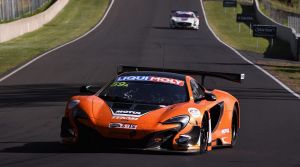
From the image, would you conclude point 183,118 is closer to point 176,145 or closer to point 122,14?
point 176,145

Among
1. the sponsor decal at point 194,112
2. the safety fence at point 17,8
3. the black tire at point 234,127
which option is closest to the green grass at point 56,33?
the safety fence at point 17,8

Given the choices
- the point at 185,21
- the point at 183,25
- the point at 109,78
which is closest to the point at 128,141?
the point at 109,78

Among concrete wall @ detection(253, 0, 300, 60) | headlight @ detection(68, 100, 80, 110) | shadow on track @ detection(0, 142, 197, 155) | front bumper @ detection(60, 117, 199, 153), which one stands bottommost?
concrete wall @ detection(253, 0, 300, 60)

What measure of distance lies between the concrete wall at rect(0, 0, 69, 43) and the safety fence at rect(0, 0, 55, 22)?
2.63 ft

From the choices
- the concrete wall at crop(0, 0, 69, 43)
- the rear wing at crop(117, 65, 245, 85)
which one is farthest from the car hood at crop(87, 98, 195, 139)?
the concrete wall at crop(0, 0, 69, 43)

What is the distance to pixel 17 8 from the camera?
187 ft

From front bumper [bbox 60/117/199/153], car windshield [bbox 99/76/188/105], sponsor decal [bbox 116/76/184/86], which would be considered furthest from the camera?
sponsor decal [bbox 116/76/184/86]

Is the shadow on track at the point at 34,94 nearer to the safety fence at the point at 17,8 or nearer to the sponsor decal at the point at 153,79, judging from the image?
the sponsor decal at the point at 153,79

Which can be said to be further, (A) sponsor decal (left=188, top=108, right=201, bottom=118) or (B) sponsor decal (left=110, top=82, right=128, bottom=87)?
(B) sponsor decal (left=110, top=82, right=128, bottom=87)

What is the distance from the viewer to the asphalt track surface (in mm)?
10844

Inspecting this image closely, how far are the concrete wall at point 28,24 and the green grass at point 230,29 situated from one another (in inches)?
493

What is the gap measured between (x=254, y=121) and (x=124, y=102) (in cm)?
536

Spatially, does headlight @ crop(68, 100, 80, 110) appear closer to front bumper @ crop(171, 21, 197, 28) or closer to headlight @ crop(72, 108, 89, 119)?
headlight @ crop(72, 108, 89, 119)

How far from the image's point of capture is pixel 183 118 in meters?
11.1
